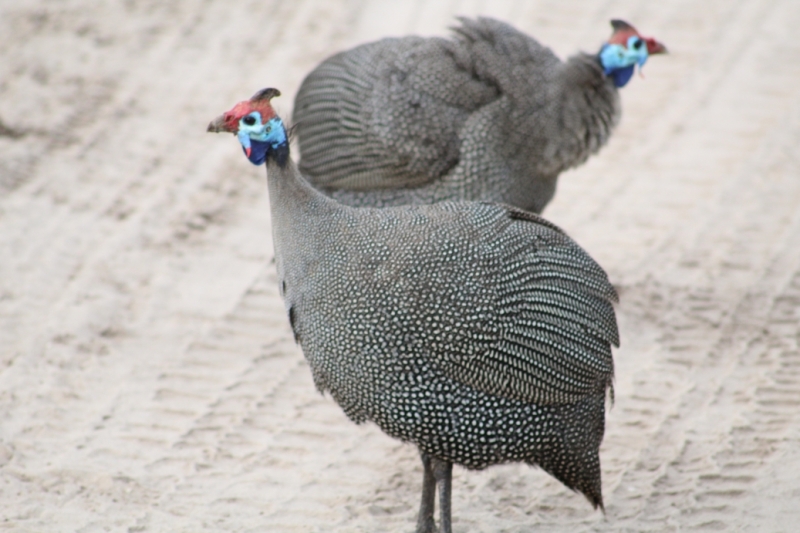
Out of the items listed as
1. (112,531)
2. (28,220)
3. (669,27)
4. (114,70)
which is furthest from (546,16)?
(112,531)

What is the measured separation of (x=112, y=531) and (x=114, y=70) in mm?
4375

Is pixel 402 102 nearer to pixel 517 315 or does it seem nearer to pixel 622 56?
pixel 622 56

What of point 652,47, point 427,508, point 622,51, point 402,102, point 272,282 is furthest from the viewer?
point 272,282

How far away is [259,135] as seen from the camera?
3301mm

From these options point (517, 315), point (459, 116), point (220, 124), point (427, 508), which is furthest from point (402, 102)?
point (427, 508)

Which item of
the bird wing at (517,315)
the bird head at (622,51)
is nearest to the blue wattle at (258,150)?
the bird wing at (517,315)

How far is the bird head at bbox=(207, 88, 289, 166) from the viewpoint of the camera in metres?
3.25

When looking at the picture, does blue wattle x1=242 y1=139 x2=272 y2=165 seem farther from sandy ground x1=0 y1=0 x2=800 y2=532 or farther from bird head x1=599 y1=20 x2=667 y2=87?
bird head x1=599 y1=20 x2=667 y2=87

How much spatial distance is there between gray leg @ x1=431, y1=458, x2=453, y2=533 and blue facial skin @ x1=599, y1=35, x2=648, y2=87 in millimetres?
2308

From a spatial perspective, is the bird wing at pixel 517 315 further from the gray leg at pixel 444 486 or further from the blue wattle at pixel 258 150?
the blue wattle at pixel 258 150

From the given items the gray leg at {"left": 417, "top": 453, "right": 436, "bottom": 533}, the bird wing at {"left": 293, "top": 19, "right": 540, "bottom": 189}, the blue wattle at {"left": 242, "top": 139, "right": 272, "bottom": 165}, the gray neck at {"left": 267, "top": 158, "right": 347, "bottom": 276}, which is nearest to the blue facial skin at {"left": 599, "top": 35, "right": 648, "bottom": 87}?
the bird wing at {"left": 293, "top": 19, "right": 540, "bottom": 189}

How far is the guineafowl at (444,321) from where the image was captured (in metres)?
3.23

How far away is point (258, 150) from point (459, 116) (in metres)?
1.47

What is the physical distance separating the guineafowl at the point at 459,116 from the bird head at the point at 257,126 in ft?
3.99
